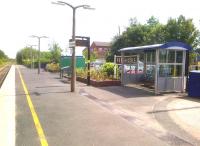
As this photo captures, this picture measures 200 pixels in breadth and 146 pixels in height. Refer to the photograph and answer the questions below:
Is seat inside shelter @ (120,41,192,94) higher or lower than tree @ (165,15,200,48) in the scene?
lower

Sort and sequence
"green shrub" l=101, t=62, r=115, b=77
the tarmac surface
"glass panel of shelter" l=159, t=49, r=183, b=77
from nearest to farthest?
the tarmac surface
"glass panel of shelter" l=159, t=49, r=183, b=77
"green shrub" l=101, t=62, r=115, b=77

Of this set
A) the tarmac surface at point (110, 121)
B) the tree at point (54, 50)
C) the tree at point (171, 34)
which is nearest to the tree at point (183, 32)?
the tree at point (171, 34)

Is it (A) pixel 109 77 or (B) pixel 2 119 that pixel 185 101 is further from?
(A) pixel 109 77

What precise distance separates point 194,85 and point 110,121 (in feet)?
25.2

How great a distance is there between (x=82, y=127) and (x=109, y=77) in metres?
14.9

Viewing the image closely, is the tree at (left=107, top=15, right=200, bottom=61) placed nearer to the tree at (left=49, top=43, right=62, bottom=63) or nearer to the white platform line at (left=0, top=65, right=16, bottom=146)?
the tree at (left=49, top=43, right=62, bottom=63)

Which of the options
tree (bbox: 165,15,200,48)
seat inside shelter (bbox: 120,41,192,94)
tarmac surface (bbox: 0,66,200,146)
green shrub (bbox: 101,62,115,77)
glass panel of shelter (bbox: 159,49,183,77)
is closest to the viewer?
tarmac surface (bbox: 0,66,200,146)

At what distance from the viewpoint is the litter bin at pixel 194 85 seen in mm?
15851

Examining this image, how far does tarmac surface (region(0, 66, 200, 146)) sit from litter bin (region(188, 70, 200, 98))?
36.1 inches

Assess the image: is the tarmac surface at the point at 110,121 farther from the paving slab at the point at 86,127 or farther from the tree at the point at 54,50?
the tree at the point at 54,50

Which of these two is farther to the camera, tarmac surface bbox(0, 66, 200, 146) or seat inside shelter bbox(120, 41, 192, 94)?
seat inside shelter bbox(120, 41, 192, 94)

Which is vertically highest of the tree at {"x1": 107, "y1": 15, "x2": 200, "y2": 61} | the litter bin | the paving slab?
the tree at {"x1": 107, "y1": 15, "x2": 200, "y2": 61}

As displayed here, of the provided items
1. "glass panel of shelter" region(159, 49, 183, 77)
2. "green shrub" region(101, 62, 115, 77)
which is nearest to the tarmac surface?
"glass panel of shelter" region(159, 49, 183, 77)

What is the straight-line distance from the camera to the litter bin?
15.9m
